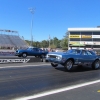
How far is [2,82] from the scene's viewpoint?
945 cm

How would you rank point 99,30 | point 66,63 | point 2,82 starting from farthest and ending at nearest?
point 99,30 → point 66,63 → point 2,82

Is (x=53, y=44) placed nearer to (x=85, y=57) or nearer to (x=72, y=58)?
(x=85, y=57)

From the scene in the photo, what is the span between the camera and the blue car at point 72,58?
1462 centimetres

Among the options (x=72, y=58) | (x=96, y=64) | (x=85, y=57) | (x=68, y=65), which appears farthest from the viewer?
(x=96, y=64)

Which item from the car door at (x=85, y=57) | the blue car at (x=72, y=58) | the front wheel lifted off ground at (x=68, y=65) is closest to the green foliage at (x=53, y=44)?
the blue car at (x=72, y=58)

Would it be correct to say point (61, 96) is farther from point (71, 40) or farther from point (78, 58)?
point (71, 40)

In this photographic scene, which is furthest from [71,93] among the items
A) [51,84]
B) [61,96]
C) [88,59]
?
[88,59]

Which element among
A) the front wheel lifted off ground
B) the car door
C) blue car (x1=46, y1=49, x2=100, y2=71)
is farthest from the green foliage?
the front wheel lifted off ground

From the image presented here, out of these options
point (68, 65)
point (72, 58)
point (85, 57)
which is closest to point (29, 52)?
point (85, 57)

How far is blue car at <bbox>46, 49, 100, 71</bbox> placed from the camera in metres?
14.6

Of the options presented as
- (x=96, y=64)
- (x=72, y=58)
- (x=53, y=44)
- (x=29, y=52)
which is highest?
(x=53, y=44)

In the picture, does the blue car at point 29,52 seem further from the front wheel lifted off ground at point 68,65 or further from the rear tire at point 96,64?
the front wheel lifted off ground at point 68,65

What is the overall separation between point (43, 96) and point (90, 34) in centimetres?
8989

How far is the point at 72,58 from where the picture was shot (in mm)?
15203
